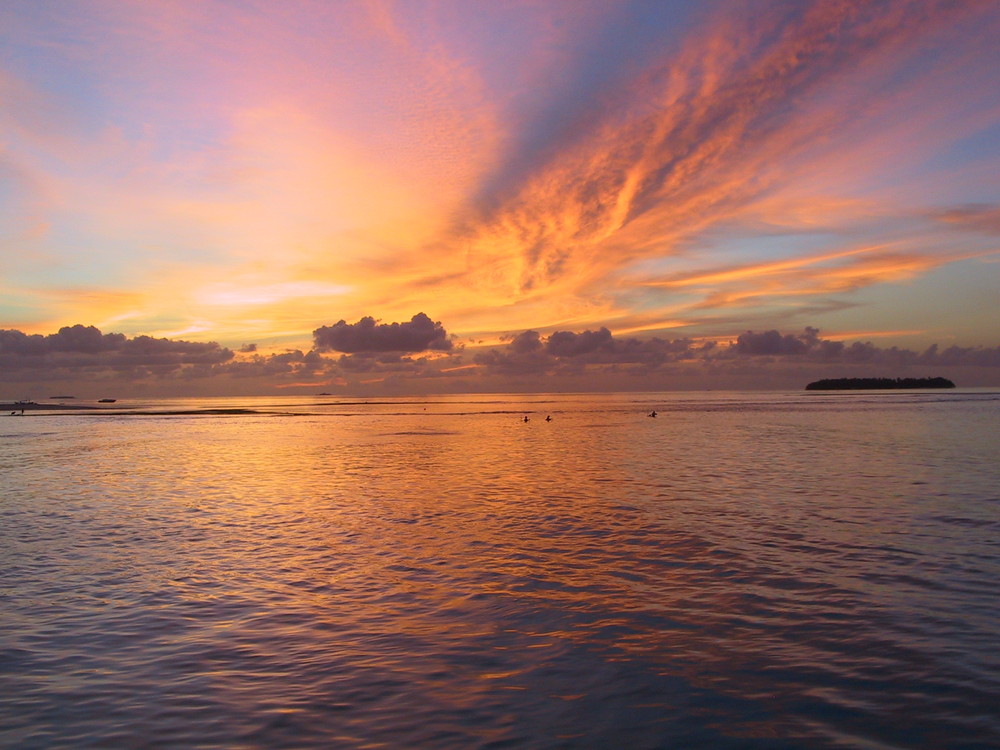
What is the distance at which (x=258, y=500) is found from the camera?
28.2 m

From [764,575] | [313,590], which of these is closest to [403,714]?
[313,590]

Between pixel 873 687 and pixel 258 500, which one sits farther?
pixel 258 500

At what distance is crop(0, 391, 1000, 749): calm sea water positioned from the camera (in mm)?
8875

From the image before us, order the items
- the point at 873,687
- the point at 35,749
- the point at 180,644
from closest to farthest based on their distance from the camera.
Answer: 1. the point at 35,749
2. the point at 873,687
3. the point at 180,644

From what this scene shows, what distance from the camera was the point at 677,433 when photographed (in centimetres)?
6569

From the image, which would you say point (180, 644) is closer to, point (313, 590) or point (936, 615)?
point (313, 590)

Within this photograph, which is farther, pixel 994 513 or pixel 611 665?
pixel 994 513

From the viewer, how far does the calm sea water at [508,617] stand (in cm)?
888

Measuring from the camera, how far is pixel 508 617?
1305 cm

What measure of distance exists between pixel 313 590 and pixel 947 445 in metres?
48.2

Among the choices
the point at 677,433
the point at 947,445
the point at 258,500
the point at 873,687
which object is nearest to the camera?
the point at 873,687

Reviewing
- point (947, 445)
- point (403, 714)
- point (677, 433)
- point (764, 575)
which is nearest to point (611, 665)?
point (403, 714)

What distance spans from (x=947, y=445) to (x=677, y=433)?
2342 cm

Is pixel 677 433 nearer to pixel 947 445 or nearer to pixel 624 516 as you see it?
pixel 947 445
